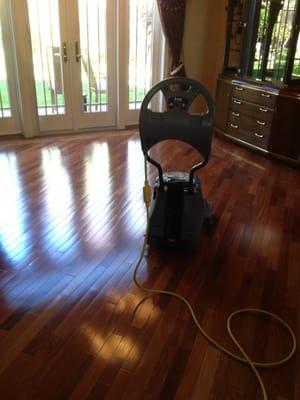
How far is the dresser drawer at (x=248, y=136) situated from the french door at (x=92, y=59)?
140 cm

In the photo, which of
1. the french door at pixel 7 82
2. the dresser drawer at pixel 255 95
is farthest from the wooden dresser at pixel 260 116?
the french door at pixel 7 82

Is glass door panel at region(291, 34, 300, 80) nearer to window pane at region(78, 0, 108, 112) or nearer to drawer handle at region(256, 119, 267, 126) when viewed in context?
drawer handle at region(256, 119, 267, 126)

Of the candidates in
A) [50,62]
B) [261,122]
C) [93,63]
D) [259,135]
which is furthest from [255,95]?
[50,62]

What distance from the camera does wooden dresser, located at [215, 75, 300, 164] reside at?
372cm

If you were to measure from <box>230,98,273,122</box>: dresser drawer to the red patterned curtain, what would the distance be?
1022mm

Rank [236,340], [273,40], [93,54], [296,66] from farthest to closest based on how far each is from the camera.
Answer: [93,54] → [273,40] → [296,66] → [236,340]

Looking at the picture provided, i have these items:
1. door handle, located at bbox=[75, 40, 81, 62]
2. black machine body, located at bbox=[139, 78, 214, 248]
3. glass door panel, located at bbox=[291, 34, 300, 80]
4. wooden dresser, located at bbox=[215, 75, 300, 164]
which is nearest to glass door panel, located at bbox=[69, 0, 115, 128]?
door handle, located at bbox=[75, 40, 81, 62]

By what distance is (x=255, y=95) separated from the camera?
407cm

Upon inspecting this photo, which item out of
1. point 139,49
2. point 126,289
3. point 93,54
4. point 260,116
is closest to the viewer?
point 126,289

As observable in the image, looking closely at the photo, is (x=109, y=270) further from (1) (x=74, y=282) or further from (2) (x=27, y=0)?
(2) (x=27, y=0)

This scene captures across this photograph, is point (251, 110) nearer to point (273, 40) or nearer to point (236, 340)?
point (273, 40)

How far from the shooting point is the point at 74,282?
206 centimetres

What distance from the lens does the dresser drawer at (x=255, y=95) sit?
387 cm

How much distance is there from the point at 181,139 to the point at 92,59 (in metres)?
3.01
